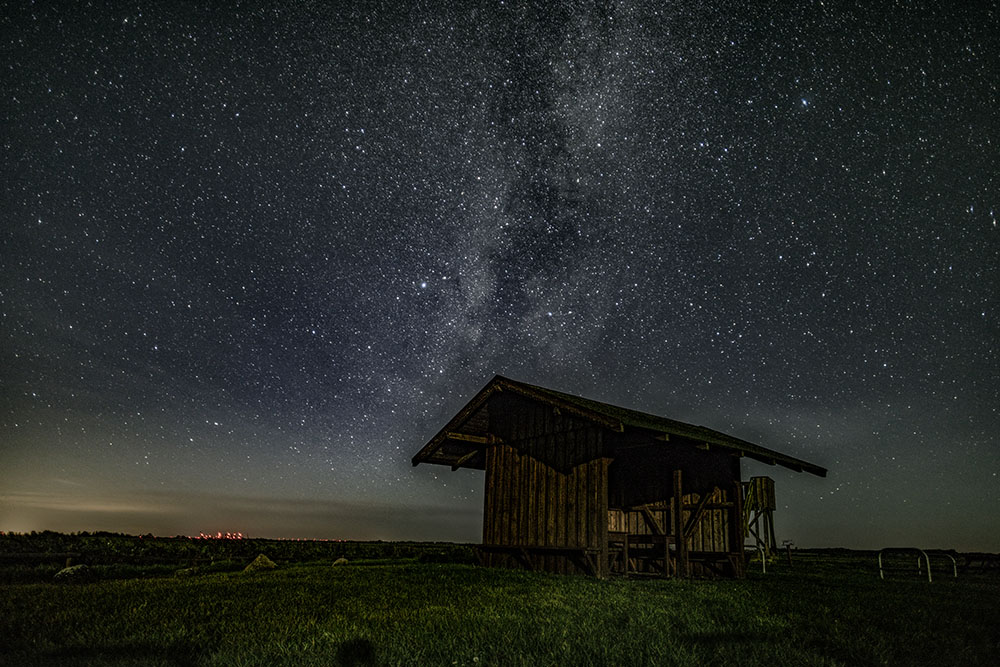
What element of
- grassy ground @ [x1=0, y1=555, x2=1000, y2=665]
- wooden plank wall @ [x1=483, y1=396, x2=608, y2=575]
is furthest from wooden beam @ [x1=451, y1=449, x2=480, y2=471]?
grassy ground @ [x1=0, y1=555, x2=1000, y2=665]

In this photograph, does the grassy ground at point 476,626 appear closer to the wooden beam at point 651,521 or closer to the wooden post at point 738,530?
the wooden beam at point 651,521

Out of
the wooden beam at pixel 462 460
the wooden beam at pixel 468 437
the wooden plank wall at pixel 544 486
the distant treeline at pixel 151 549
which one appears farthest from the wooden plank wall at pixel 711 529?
the distant treeline at pixel 151 549

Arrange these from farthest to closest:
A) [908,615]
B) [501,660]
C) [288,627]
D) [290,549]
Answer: [290,549] < [908,615] < [288,627] < [501,660]

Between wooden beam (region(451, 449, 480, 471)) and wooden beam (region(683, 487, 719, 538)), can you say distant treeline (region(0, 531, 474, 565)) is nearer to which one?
wooden beam (region(451, 449, 480, 471))

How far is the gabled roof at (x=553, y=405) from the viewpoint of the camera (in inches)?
632

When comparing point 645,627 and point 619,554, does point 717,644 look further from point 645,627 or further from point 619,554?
point 619,554

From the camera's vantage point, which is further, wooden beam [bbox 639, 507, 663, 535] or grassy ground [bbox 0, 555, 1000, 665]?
wooden beam [bbox 639, 507, 663, 535]

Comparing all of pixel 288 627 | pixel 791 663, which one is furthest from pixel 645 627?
pixel 288 627

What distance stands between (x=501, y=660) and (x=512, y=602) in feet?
12.3

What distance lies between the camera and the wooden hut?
16609 mm

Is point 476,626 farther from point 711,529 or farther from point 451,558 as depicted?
point 451,558

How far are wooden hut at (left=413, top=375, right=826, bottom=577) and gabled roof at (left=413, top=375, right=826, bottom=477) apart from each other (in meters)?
0.04

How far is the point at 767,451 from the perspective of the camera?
1897 cm

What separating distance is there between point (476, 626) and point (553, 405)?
9996 millimetres
